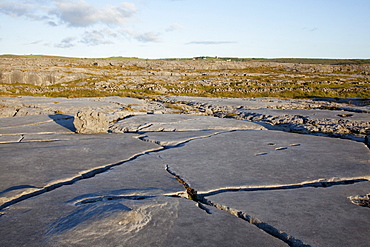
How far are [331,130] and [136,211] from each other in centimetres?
670

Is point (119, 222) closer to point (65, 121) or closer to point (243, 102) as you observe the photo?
point (65, 121)

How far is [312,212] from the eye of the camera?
2.40 metres

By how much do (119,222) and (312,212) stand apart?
1.71 m

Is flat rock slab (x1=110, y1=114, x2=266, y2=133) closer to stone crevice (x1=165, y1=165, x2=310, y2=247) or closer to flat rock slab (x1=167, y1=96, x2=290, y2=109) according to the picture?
stone crevice (x1=165, y1=165, x2=310, y2=247)

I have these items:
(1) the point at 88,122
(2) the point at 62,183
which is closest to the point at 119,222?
(2) the point at 62,183

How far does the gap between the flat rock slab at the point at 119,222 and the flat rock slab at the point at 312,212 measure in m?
0.22

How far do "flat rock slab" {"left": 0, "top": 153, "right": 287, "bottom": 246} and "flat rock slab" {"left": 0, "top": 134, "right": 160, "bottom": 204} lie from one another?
439mm

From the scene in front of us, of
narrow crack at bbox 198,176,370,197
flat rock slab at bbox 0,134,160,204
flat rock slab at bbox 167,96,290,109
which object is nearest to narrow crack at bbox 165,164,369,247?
narrow crack at bbox 198,176,370,197

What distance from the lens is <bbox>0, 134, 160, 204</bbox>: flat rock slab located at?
3.04 m

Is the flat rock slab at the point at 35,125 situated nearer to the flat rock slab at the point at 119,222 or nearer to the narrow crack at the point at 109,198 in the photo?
the flat rock slab at the point at 119,222

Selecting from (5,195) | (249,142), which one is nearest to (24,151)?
(5,195)

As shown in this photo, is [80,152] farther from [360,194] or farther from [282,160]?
[360,194]

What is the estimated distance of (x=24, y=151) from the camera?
14.2 ft

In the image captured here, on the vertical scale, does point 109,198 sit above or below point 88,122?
below
